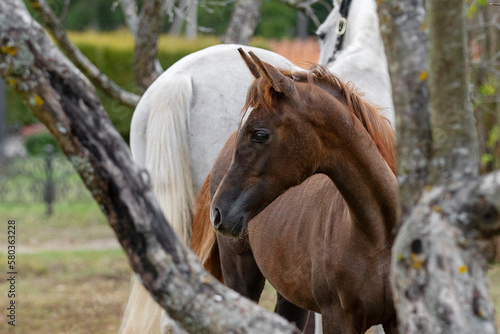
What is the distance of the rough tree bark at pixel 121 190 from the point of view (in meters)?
1.36

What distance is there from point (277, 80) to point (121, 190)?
1230mm

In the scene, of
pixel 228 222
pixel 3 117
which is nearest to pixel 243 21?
pixel 228 222

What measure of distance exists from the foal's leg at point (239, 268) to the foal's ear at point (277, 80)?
1279 millimetres

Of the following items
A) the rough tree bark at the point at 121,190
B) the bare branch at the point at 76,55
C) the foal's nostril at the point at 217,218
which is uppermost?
the rough tree bark at the point at 121,190

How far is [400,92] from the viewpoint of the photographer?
1430 millimetres

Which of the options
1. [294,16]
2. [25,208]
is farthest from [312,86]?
[294,16]

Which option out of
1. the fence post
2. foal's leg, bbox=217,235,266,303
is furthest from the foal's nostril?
the fence post

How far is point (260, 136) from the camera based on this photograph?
8.21ft

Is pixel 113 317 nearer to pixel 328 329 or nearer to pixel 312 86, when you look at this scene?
pixel 328 329

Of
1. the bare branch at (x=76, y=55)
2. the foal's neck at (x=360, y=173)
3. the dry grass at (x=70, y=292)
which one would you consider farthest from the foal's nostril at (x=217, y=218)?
the dry grass at (x=70, y=292)

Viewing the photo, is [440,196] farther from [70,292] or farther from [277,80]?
[70,292]

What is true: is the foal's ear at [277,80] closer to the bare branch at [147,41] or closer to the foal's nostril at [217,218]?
the foal's nostril at [217,218]

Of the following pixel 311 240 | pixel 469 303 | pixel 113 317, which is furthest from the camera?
pixel 113 317

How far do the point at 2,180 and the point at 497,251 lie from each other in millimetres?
8995
